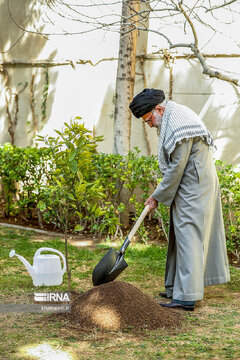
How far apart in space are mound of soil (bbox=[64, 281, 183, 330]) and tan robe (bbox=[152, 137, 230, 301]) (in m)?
0.40

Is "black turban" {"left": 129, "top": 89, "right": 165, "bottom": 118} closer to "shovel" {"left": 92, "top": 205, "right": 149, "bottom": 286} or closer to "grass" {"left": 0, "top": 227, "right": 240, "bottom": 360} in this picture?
"shovel" {"left": 92, "top": 205, "right": 149, "bottom": 286}

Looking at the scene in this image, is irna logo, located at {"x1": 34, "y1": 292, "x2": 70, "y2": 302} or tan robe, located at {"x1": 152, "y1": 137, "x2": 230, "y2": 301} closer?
tan robe, located at {"x1": 152, "y1": 137, "x2": 230, "y2": 301}

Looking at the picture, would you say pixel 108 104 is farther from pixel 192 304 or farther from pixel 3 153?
pixel 192 304

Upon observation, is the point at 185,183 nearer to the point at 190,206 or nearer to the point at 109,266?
the point at 190,206

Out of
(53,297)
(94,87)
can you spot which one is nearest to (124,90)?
(94,87)

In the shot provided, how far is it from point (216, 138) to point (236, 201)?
5.70ft

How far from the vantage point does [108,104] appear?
337 inches

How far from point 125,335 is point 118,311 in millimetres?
221

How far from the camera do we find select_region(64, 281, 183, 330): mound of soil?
3.70m

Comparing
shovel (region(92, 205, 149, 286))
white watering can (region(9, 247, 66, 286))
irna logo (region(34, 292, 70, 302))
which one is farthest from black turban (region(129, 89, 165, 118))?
irna logo (region(34, 292, 70, 302))

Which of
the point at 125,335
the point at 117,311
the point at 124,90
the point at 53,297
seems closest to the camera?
the point at 125,335

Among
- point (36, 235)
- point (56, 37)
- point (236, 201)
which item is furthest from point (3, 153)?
point (236, 201)

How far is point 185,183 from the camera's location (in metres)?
4.29

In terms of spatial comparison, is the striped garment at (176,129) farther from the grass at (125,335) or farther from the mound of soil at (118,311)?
the grass at (125,335)
